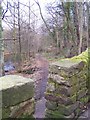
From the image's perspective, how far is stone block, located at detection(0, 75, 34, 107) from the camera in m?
1.83

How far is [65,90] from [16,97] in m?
1.66

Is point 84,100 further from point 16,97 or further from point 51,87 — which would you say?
point 16,97

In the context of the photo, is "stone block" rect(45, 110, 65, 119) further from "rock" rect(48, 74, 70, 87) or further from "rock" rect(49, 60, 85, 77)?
"rock" rect(49, 60, 85, 77)

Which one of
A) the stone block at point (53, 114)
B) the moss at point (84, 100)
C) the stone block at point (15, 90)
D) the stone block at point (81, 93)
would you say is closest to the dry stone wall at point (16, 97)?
the stone block at point (15, 90)

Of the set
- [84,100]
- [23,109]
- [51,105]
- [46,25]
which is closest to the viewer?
[23,109]

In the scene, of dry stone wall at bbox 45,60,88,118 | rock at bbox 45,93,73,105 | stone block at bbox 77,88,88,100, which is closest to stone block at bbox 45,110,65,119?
dry stone wall at bbox 45,60,88,118

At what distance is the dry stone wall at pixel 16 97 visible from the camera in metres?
1.84

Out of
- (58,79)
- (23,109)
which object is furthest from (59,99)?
(23,109)

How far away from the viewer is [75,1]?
36.3 ft

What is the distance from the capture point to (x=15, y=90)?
6.29 ft

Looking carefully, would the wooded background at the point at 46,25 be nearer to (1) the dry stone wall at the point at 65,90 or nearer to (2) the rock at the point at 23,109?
(1) the dry stone wall at the point at 65,90

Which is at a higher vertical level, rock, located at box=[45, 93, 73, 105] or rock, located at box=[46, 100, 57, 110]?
rock, located at box=[45, 93, 73, 105]

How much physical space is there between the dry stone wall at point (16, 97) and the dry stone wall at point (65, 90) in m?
1.42

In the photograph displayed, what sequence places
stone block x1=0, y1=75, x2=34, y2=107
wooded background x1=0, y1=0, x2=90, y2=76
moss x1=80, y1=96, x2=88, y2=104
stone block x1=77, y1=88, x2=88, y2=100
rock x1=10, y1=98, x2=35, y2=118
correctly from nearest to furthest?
stone block x1=0, y1=75, x2=34, y2=107 < rock x1=10, y1=98, x2=35, y2=118 < stone block x1=77, y1=88, x2=88, y2=100 < moss x1=80, y1=96, x2=88, y2=104 < wooded background x1=0, y1=0, x2=90, y2=76
